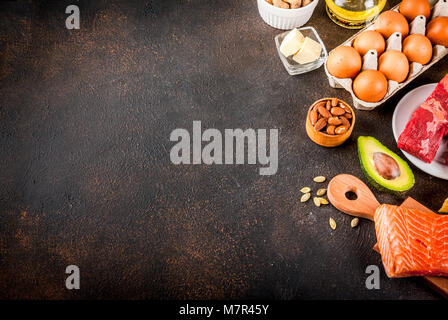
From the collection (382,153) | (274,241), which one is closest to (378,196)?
(382,153)

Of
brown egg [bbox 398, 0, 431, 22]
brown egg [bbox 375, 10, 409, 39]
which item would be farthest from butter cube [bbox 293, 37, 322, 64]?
brown egg [bbox 398, 0, 431, 22]

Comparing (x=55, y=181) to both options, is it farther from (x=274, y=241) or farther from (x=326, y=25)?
(x=326, y=25)

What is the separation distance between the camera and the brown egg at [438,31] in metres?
1.22

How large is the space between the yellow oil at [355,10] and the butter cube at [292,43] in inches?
8.9

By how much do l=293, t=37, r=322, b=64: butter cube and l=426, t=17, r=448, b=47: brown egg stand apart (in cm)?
36

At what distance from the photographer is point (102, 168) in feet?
4.22

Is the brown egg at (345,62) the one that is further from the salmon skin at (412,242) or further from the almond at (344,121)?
the salmon skin at (412,242)

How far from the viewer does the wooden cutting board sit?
1.16 metres

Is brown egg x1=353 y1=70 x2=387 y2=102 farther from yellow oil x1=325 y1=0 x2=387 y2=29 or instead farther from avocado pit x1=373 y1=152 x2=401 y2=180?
yellow oil x1=325 y1=0 x2=387 y2=29

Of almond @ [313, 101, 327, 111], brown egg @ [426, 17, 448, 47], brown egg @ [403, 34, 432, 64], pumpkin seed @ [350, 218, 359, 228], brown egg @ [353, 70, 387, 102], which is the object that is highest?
brown egg @ [426, 17, 448, 47]

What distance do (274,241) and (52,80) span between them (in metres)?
1.01

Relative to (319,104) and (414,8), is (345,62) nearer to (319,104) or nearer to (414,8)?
(319,104)

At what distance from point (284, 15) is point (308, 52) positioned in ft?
0.61

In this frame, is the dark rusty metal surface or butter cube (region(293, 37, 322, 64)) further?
butter cube (region(293, 37, 322, 64))
